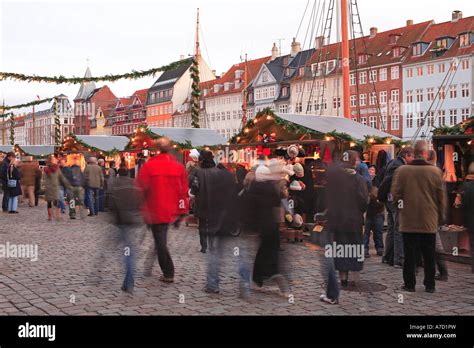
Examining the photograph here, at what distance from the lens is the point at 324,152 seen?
43.7ft

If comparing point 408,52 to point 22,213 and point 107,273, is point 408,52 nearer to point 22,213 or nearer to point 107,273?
point 22,213

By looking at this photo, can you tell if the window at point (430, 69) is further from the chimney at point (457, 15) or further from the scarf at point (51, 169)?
the scarf at point (51, 169)

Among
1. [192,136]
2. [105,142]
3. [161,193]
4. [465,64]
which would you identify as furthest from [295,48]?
[161,193]

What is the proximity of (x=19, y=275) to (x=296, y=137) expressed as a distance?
31.1 ft

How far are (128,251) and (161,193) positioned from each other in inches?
33.0

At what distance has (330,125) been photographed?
15.4 meters

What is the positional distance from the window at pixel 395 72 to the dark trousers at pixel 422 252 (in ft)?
175

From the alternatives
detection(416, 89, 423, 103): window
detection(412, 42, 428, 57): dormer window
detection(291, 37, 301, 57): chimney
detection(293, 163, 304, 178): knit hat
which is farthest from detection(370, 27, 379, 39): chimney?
detection(293, 163, 304, 178): knit hat

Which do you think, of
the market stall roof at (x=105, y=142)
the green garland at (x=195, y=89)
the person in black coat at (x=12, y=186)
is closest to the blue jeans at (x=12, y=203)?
the person in black coat at (x=12, y=186)

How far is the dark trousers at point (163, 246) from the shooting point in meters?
7.24

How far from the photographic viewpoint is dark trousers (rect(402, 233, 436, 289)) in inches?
275

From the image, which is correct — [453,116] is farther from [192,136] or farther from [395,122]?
[192,136]
